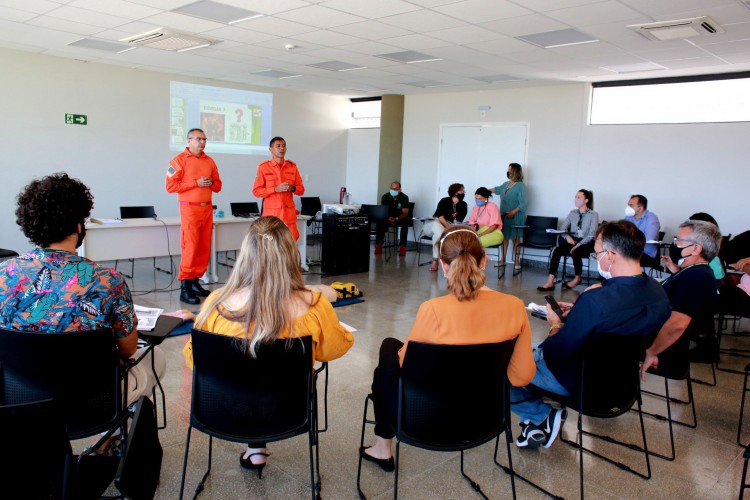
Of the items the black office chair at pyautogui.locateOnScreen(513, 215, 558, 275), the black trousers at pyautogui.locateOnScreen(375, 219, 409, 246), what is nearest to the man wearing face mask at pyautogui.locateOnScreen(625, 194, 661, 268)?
the black office chair at pyautogui.locateOnScreen(513, 215, 558, 275)

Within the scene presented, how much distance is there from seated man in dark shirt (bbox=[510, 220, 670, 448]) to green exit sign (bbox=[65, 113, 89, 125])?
756cm

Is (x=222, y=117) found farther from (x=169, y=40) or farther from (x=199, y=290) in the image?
(x=199, y=290)

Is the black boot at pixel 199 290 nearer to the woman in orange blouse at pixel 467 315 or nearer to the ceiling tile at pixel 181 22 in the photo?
the ceiling tile at pixel 181 22

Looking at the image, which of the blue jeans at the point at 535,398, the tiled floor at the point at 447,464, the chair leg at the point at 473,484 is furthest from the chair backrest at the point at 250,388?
the blue jeans at the point at 535,398

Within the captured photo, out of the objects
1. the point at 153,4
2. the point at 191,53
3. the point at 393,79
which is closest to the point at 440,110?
the point at 393,79

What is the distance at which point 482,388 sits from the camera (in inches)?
81.8

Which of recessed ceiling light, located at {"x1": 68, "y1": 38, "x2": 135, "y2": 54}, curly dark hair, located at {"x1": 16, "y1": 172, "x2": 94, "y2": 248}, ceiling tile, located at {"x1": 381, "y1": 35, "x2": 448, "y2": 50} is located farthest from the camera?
recessed ceiling light, located at {"x1": 68, "y1": 38, "x2": 135, "y2": 54}

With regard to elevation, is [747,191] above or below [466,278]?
above

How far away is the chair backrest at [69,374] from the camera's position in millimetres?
1853

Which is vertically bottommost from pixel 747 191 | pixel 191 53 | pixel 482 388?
pixel 482 388

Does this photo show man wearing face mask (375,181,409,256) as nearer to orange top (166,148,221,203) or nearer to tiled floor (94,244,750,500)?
orange top (166,148,221,203)

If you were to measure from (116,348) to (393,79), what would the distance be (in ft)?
23.8

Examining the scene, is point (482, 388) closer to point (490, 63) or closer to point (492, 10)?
point (492, 10)

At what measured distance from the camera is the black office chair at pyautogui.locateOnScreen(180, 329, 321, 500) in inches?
76.9
